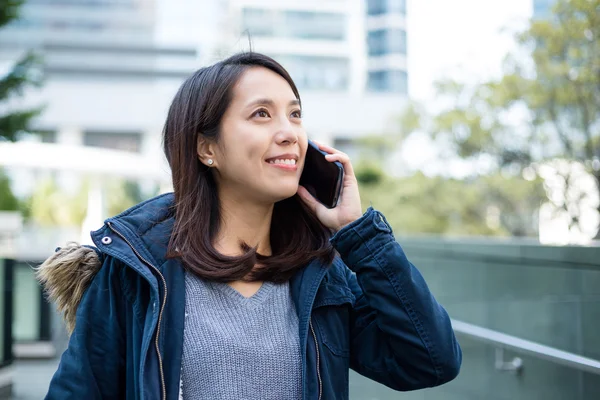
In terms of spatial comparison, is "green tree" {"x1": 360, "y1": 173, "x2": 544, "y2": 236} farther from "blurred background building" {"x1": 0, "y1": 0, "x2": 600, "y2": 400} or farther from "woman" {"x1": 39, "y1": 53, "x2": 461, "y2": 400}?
"woman" {"x1": 39, "y1": 53, "x2": 461, "y2": 400}

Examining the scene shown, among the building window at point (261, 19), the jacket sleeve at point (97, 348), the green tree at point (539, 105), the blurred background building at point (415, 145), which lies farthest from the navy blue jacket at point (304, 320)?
the building window at point (261, 19)

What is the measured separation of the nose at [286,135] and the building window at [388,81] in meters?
48.3

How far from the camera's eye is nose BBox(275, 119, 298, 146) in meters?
1.84

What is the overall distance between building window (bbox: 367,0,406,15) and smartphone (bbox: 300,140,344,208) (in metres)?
51.5

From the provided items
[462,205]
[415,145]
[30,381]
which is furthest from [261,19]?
[30,381]

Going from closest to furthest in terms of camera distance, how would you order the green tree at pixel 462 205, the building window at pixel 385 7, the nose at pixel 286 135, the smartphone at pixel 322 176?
the nose at pixel 286 135, the smartphone at pixel 322 176, the green tree at pixel 462 205, the building window at pixel 385 7

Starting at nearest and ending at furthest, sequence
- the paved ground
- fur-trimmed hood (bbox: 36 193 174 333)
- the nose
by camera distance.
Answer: fur-trimmed hood (bbox: 36 193 174 333) → the nose → the paved ground

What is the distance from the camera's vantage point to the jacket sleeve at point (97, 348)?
5.27 feet

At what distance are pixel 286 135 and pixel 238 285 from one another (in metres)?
0.41

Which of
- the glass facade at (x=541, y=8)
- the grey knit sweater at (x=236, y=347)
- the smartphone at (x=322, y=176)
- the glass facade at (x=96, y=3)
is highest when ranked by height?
the glass facade at (x=96, y=3)

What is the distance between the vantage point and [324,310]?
1.82m

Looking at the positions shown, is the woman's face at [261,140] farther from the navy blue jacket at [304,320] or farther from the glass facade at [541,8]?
the glass facade at [541,8]

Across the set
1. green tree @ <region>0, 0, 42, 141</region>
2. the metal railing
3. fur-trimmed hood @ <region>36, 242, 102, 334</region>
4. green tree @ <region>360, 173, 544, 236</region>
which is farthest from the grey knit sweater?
green tree @ <region>0, 0, 42, 141</region>

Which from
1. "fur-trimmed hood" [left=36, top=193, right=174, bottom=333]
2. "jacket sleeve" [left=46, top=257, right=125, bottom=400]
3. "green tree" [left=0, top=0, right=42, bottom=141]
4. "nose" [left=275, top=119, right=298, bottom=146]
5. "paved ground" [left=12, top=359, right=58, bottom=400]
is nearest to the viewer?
"jacket sleeve" [left=46, top=257, right=125, bottom=400]
